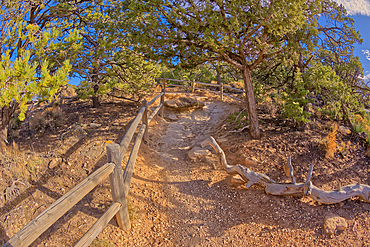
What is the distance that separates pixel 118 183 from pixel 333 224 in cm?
402

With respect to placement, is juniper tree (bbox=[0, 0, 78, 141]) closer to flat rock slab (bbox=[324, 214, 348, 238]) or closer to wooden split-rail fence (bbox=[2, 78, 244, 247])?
wooden split-rail fence (bbox=[2, 78, 244, 247])

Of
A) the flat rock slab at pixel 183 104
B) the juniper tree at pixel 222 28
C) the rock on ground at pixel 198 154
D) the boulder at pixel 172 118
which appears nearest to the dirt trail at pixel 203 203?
the rock on ground at pixel 198 154

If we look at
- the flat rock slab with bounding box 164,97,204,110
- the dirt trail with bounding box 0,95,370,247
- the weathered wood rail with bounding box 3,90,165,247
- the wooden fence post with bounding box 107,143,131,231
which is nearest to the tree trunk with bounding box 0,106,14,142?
the dirt trail with bounding box 0,95,370,247

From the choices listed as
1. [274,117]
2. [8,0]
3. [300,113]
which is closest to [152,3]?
[8,0]

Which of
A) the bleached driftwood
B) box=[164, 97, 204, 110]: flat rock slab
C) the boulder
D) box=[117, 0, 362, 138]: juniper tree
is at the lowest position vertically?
the bleached driftwood

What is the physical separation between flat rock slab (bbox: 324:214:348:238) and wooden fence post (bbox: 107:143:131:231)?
3.62 metres

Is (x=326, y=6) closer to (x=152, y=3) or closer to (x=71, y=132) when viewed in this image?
(x=152, y=3)

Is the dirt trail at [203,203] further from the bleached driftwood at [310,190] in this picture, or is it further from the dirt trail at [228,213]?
the bleached driftwood at [310,190]

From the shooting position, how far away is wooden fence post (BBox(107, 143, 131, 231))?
344 centimetres

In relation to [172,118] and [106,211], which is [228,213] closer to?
[106,211]

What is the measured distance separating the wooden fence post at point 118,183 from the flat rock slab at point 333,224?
362 cm

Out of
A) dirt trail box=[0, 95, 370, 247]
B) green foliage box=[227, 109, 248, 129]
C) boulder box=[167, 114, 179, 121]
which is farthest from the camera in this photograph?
boulder box=[167, 114, 179, 121]

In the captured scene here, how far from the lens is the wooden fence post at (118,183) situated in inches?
136

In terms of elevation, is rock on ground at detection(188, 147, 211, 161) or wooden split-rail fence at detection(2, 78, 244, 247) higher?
wooden split-rail fence at detection(2, 78, 244, 247)
